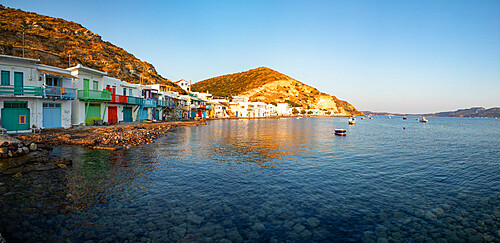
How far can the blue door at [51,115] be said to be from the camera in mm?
27828

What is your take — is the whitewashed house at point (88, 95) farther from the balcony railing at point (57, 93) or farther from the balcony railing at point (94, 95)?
the balcony railing at point (57, 93)

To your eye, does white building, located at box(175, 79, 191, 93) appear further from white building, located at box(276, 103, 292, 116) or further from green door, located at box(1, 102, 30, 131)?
green door, located at box(1, 102, 30, 131)

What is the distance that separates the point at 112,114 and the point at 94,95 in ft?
26.0

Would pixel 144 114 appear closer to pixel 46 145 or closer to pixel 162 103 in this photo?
pixel 162 103

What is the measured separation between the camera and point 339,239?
8.60 m

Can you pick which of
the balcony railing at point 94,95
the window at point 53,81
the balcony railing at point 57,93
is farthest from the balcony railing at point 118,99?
the window at point 53,81

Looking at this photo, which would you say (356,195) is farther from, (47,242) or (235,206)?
(47,242)

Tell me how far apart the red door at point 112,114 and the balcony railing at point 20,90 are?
14696 mm

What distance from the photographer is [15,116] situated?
82.5 feet

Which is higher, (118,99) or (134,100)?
(134,100)

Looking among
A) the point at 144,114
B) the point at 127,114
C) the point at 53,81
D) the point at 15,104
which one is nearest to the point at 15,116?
the point at 15,104

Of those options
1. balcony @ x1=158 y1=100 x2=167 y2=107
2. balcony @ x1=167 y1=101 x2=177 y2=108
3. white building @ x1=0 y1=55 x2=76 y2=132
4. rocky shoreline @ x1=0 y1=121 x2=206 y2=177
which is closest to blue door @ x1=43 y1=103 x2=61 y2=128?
white building @ x1=0 y1=55 x2=76 y2=132

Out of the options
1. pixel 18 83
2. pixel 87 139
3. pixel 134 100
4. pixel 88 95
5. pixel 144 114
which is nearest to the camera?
pixel 18 83

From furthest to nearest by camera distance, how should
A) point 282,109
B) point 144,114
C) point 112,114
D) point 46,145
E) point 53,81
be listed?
point 282,109 → point 144,114 → point 112,114 → point 53,81 → point 46,145
